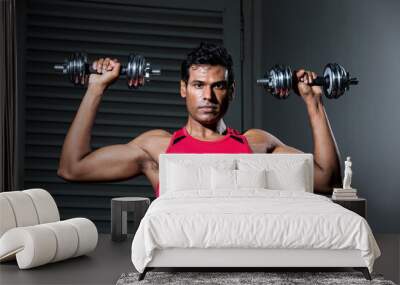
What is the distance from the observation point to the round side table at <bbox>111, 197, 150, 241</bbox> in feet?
15.6

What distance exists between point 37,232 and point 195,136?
1.70 metres

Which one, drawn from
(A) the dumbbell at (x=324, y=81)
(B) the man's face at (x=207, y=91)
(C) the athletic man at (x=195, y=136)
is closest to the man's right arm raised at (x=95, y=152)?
(C) the athletic man at (x=195, y=136)

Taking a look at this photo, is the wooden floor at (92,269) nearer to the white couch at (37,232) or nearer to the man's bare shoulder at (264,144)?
the white couch at (37,232)

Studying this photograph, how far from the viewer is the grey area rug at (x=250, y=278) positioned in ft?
10.8

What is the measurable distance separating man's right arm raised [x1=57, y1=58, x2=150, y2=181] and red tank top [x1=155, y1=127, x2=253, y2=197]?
269 millimetres

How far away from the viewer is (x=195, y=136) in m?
4.90

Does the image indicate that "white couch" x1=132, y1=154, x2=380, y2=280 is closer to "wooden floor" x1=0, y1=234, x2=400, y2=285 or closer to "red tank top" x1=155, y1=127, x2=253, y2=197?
"wooden floor" x1=0, y1=234, x2=400, y2=285

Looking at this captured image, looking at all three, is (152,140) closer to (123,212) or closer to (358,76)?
(123,212)

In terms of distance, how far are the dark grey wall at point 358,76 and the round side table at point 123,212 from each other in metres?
1.65

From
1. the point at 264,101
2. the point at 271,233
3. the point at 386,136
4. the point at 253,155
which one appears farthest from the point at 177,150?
the point at 386,136

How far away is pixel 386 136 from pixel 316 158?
4.57ft

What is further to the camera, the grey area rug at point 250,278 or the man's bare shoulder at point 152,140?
the man's bare shoulder at point 152,140

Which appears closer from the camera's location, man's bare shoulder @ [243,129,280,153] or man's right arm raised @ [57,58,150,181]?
man's right arm raised @ [57,58,150,181]

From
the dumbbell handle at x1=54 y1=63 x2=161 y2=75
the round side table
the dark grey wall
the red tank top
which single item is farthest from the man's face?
the dark grey wall
